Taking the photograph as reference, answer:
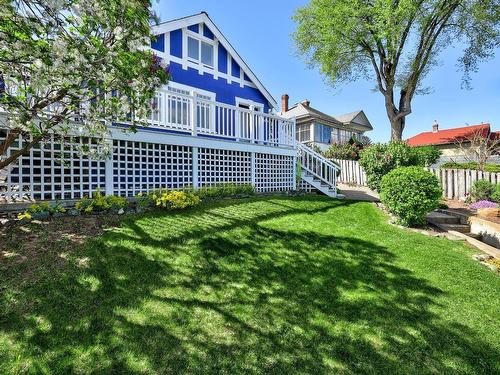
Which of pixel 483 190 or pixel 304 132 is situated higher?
pixel 304 132

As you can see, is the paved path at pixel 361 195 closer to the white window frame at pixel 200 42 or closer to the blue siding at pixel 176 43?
the white window frame at pixel 200 42

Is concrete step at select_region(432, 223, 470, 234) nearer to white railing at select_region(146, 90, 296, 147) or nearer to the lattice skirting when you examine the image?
the lattice skirting

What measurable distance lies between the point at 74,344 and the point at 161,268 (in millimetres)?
1541

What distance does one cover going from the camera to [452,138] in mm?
31562

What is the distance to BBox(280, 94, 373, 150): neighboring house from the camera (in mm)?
29906

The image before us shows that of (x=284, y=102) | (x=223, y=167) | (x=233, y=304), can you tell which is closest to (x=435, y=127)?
(x=284, y=102)

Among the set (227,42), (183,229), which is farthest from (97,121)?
(227,42)

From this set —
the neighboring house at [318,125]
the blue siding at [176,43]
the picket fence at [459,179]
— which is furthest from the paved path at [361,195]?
the neighboring house at [318,125]

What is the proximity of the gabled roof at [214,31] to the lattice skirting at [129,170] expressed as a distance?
4.70 metres

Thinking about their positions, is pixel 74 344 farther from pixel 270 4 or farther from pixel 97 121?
pixel 270 4

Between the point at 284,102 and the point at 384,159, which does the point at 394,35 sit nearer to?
the point at 384,159

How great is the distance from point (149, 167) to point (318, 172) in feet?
24.4

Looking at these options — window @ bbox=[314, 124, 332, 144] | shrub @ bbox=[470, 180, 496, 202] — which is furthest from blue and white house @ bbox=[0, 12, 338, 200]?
window @ bbox=[314, 124, 332, 144]

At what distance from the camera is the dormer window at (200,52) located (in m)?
11.9
